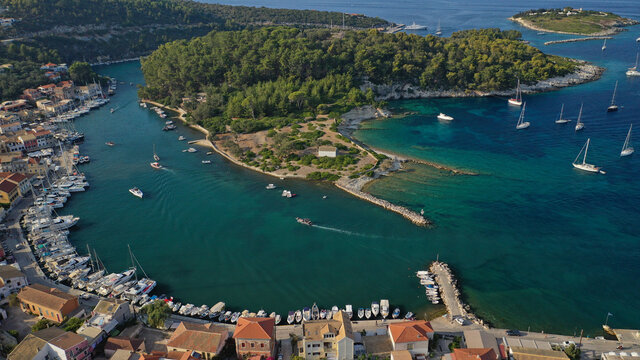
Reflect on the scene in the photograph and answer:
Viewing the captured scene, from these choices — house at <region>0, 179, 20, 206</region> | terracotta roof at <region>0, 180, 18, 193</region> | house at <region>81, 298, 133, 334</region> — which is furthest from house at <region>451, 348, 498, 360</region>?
terracotta roof at <region>0, 180, 18, 193</region>

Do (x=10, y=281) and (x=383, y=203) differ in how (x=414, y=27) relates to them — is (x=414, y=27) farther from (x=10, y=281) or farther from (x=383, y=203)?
(x=10, y=281)

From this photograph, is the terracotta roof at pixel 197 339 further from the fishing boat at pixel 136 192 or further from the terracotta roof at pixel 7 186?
the terracotta roof at pixel 7 186

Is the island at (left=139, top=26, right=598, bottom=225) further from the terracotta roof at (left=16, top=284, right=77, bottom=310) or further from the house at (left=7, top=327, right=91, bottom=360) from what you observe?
the house at (left=7, top=327, right=91, bottom=360)

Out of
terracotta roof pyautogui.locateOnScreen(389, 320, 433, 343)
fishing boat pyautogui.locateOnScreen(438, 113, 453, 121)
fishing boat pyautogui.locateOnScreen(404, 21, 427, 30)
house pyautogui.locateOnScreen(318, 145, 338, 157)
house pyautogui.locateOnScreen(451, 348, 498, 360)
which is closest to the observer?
house pyautogui.locateOnScreen(451, 348, 498, 360)

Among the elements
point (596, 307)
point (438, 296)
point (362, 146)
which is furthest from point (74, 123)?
point (596, 307)

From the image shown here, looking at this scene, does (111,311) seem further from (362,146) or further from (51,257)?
(362,146)

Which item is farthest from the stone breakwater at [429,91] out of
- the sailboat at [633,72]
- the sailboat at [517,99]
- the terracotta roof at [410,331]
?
the terracotta roof at [410,331]
